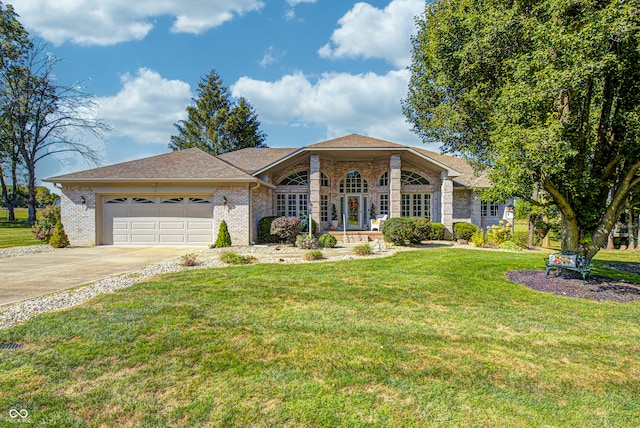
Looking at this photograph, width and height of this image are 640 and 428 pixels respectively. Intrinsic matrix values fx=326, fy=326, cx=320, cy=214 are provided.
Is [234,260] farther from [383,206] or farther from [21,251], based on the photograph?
[383,206]

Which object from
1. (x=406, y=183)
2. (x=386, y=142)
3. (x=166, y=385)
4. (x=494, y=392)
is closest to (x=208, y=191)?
(x=386, y=142)

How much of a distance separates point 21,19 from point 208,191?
93.8 ft

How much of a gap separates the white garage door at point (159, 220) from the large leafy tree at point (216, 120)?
20.6 metres

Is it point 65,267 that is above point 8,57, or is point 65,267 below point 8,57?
below

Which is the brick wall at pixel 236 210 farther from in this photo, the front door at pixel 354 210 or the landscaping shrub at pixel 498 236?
the landscaping shrub at pixel 498 236

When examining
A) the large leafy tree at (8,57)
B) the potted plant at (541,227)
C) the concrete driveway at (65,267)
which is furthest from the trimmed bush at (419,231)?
the large leafy tree at (8,57)

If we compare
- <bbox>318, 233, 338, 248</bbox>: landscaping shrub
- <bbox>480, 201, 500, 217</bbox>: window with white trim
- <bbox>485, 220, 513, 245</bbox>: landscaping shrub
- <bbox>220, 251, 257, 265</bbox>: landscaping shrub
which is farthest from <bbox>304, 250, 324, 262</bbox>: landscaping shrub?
<bbox>480, 201, 500, 217</bbox>: window with white trim

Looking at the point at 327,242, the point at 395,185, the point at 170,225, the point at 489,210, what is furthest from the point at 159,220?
the point at 489,210

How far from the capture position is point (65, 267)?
9.19 meters

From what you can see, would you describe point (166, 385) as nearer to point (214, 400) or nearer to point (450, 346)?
point (214, 400)

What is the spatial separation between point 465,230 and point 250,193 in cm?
1072

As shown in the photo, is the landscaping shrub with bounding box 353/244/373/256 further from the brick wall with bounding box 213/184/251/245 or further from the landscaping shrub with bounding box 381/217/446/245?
the brick wall with bounding box 213/184/251/245

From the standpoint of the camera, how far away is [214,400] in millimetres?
2883

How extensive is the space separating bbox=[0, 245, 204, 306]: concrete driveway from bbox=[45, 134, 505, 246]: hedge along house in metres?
1.41
